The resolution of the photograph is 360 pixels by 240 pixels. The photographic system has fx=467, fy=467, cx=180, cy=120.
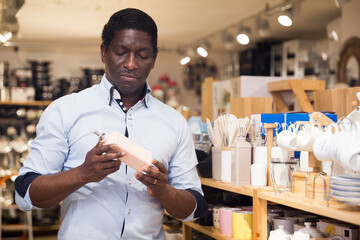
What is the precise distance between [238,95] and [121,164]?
1.82 metres

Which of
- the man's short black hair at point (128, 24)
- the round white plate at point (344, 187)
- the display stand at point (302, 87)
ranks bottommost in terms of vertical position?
the round white plate at point (344, 187)

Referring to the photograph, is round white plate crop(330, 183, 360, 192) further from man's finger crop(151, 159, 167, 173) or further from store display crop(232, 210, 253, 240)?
store display crop(232, 210, 253, 240)

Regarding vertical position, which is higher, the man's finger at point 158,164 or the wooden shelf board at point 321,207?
the man's finger at point 158,164

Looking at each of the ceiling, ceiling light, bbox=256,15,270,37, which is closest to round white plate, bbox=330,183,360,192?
the ceiling

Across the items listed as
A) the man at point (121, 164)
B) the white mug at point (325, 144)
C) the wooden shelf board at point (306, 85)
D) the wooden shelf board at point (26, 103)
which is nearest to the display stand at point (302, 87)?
the wooden shelf board at point (306, 85)

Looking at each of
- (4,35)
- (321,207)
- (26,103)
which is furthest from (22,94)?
(321,207)

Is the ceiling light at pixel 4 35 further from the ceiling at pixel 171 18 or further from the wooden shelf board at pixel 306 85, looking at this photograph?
the wooden shelf board at pixel 306 85

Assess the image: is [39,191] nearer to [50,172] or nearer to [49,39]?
[50,172]

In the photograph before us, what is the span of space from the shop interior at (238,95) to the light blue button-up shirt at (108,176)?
1.45 feet

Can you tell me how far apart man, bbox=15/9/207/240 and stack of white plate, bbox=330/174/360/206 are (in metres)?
0.57

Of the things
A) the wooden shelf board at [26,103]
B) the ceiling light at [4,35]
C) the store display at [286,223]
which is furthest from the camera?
the wooden shelf board at [26,103]

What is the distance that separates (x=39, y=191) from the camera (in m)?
1.64

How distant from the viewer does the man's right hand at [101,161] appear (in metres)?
1.51

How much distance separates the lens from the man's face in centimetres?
177
